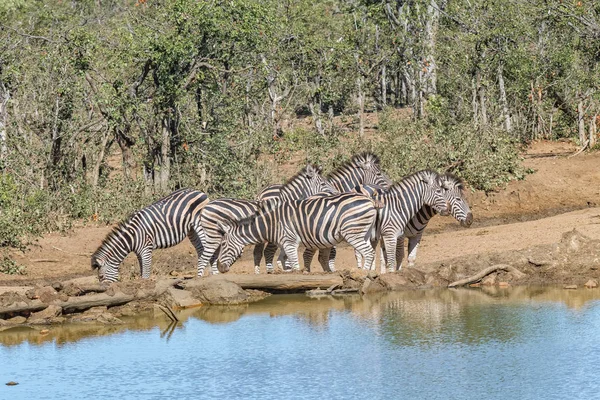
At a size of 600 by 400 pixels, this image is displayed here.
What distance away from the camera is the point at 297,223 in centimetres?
1598

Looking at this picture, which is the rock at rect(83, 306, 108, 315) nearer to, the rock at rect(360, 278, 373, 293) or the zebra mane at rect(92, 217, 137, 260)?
the zebra mane at rect(92, 217, 137, 260)

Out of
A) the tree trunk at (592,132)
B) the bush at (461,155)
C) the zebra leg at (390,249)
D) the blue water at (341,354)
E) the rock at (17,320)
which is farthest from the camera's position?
the tree trunk at (592,132)

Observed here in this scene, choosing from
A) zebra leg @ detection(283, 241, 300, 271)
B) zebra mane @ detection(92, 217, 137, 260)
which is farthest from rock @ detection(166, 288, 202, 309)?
zebra mane @ detection(92, 217, 137, 260)

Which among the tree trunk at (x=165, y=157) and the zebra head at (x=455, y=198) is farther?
the tree trunk at (x=165, y=157)

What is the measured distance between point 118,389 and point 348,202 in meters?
6.25

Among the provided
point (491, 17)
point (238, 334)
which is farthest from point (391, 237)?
point (491, 17)

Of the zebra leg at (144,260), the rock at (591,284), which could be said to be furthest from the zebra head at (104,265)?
the rock at (591,284)

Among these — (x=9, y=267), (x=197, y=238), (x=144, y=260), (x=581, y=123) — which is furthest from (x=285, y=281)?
(x=581, y=123)

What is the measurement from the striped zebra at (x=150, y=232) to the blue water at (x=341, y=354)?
2.29 metres

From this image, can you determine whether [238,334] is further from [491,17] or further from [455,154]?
[491,17]

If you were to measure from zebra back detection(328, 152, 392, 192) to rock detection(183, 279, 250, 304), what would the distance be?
389 cm

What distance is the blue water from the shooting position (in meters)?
10.2

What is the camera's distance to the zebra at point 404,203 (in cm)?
1606

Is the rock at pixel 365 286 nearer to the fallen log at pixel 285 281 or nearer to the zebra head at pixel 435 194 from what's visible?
the fallen log at pixel 285 281
